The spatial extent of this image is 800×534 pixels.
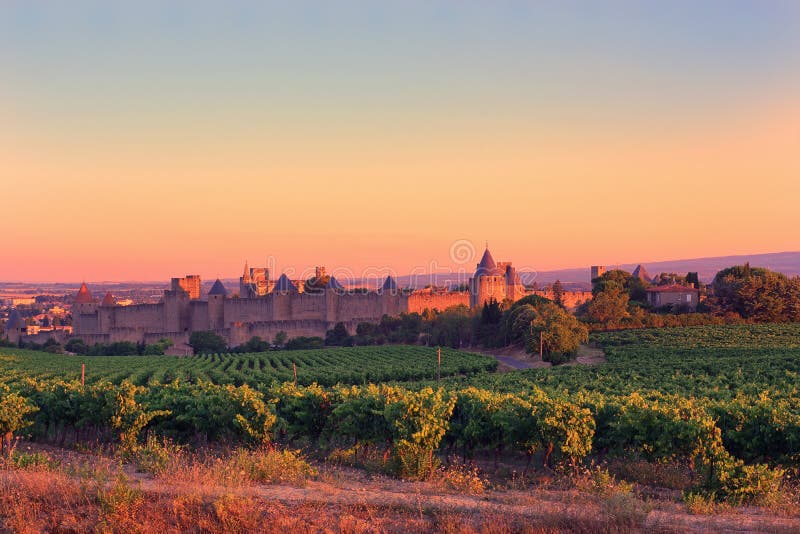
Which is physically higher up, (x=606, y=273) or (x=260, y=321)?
(x=606, y=273)

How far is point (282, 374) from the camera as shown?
26.2 metres

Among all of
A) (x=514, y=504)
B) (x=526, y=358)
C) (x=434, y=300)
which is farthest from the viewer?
(x=434, y=300)

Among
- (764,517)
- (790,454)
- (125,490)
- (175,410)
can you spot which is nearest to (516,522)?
(764,517)

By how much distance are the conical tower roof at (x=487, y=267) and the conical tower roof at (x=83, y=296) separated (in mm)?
33699

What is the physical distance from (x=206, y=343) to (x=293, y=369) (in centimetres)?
2015

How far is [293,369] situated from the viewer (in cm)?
2975

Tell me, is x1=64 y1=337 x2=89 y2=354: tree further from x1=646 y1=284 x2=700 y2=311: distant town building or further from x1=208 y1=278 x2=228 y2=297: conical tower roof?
x1=646 y1=284 x2=700 y2=311: distant town building

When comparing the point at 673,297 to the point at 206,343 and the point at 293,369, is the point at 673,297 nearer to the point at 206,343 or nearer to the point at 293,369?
the point at 206,343

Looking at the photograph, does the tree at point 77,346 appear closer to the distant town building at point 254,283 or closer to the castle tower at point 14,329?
the castle tower at point 14,329

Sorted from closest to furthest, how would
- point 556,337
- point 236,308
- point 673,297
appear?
1. point 556,337
2. point 673,297
3. point 236,308

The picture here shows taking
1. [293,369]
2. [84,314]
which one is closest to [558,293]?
[293,369]

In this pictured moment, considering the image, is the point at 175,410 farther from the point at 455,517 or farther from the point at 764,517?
the point at 764,517

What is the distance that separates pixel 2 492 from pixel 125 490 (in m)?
1.31

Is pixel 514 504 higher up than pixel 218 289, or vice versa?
pixel 218 289
